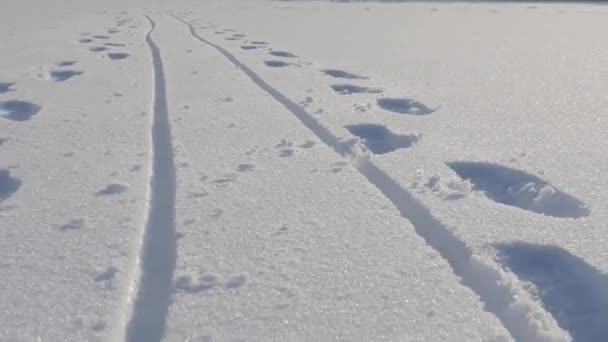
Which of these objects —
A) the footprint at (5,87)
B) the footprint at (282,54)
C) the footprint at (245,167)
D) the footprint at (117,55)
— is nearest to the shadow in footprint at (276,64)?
the footprint at (282,54)

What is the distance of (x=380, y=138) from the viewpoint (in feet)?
12.2

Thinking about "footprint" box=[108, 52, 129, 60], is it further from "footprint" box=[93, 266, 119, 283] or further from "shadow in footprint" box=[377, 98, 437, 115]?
"footprint" box=[93, 266, 119, 283]

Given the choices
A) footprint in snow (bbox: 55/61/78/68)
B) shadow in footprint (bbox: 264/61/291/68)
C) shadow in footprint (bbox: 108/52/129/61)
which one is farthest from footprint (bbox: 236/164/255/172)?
shadow in footprint (bbox: 108/52/129/61)

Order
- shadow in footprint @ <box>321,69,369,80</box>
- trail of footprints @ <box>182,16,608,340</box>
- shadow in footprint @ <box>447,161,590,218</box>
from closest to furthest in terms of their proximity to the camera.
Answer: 1. trail of footprints @ <box>182,16,608,340</box>
2. shadow in footprint @ <box>447,161,590,218</box>
3. shadow in footprint @ <box>321,69,369,80</box>

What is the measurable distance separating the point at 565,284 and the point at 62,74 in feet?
14.4

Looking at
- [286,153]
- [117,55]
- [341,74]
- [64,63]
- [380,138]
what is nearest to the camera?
[286,153]

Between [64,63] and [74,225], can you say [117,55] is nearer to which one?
[64,63]

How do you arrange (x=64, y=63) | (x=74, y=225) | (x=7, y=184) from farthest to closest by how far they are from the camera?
(x=64, y=63)
(x=7, y=184)
(x=74, y=225)

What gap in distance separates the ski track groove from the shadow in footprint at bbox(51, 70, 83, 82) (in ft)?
8.94

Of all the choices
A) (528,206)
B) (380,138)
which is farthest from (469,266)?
(380,138)

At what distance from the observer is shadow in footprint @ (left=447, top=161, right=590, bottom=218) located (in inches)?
106

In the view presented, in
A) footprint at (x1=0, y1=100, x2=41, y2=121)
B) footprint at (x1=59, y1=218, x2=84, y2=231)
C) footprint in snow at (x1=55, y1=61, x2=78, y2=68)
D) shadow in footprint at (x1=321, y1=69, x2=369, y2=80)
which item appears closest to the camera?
footprint at (x1=59, y1=218, x2=84, y2=231)

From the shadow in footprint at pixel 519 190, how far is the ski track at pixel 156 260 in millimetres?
1189

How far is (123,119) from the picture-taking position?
4051 mm
